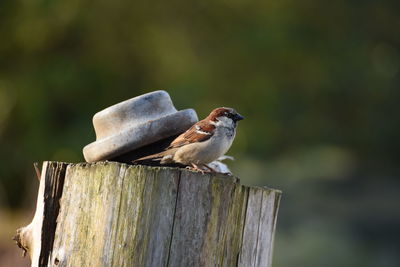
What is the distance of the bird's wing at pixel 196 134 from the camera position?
3170mm

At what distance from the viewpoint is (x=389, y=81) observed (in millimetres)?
16594

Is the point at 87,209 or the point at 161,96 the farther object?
the point at 161,96

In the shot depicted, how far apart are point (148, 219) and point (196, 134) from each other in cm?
105

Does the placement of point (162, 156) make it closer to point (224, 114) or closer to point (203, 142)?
point (203, 142)

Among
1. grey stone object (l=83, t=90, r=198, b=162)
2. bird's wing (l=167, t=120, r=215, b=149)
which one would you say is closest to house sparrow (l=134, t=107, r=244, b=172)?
bird's wing (l=167, t=120, r=215, b=149)

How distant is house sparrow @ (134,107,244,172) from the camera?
3258 millimetres

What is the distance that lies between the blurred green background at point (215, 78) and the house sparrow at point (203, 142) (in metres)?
6.55

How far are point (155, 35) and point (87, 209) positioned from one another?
10.2m

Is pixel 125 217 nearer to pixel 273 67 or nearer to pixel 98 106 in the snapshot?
pixel 98 106

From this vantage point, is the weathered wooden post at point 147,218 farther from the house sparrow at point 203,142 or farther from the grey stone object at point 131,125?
the house sparrow at point 203,142

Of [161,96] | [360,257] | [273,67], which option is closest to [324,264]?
[360,257]

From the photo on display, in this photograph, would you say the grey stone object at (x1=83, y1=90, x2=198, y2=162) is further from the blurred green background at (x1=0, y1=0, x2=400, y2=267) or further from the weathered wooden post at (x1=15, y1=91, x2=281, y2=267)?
the blurred green background at (x1=0, y1=0, x2=400, y2=267)

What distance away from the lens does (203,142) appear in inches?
139

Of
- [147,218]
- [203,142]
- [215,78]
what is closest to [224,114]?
[203,142]
